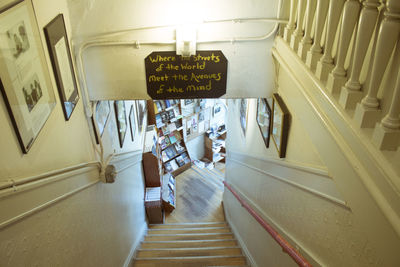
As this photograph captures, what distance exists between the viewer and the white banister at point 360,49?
1.02 metres

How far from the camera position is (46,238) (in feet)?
4.87

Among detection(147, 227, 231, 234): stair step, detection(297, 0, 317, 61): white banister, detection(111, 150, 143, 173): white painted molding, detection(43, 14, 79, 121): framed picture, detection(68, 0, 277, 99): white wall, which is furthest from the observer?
detection(147, 227, 231, 234): stair step

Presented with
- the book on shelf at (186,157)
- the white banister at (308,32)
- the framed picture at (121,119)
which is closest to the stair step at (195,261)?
the framed picture at (121,119)

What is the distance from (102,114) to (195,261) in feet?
7.02

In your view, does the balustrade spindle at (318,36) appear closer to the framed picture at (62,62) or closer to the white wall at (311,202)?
the white wall at (311,202)

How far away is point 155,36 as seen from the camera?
223 centimetres

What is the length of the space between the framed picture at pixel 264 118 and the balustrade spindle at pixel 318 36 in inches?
37.1

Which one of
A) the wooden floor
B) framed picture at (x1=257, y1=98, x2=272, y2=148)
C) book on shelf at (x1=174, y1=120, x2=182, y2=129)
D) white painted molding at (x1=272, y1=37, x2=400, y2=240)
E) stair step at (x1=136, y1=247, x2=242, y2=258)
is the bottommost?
the wooden floor

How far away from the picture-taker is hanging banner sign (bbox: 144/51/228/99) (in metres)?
2.32

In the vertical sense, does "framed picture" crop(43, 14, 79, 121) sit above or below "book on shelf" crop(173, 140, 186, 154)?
above

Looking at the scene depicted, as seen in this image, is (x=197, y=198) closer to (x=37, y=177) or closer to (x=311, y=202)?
(x=311, y=202)

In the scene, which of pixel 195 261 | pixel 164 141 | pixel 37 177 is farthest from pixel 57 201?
pixel 164 141

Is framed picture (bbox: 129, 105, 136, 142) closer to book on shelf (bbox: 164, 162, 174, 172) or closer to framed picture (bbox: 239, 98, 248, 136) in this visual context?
framed picture (bbox: 239, 98, 248, 136)

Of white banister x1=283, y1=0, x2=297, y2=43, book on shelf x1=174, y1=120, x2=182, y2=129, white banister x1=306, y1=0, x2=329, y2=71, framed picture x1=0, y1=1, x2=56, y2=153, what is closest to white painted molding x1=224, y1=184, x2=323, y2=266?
white banister x1=306, y1=0, x2=329, y2=71
